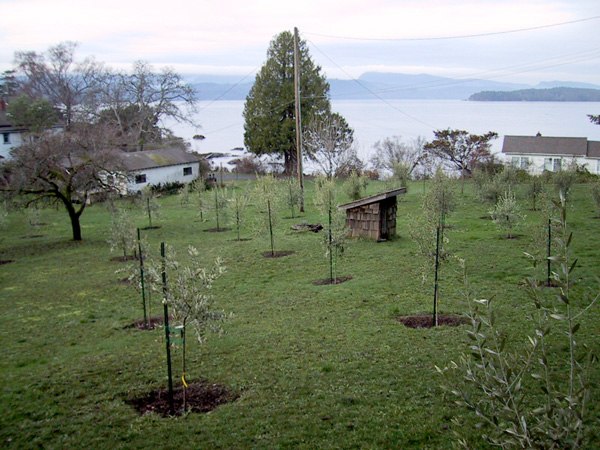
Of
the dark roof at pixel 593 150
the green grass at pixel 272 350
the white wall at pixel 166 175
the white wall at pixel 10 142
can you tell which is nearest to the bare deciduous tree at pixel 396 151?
the dark roof at pixel 593 150

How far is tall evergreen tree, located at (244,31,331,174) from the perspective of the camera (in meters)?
52.1

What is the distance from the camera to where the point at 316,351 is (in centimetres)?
1080

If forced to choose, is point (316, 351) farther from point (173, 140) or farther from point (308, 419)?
point (173, 140)

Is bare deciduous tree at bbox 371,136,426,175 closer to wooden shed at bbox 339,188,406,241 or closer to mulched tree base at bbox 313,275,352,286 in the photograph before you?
wooden shed at bbox 339,188,406,241

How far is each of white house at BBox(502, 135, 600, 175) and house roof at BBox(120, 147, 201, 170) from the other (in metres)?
A: 31.3

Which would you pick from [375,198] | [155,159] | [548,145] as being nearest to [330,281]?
[375,198]

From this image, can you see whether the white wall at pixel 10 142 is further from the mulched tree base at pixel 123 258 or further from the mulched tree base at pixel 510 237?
the mulched tree base at pixel 510 237

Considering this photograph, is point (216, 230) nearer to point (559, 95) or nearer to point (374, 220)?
point (374, 220)

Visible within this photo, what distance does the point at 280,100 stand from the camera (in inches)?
2057

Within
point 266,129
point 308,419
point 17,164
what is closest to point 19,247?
point 17,164

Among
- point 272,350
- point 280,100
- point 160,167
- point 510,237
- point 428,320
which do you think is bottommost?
Result: point 272,350

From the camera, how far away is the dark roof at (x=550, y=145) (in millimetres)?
52219

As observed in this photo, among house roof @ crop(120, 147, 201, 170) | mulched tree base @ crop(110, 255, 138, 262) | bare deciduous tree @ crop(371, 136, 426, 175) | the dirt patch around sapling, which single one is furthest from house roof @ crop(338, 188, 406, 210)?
bare deciduous tree @ crop(371, 136, 426, 175)

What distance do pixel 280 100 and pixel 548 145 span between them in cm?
2720
